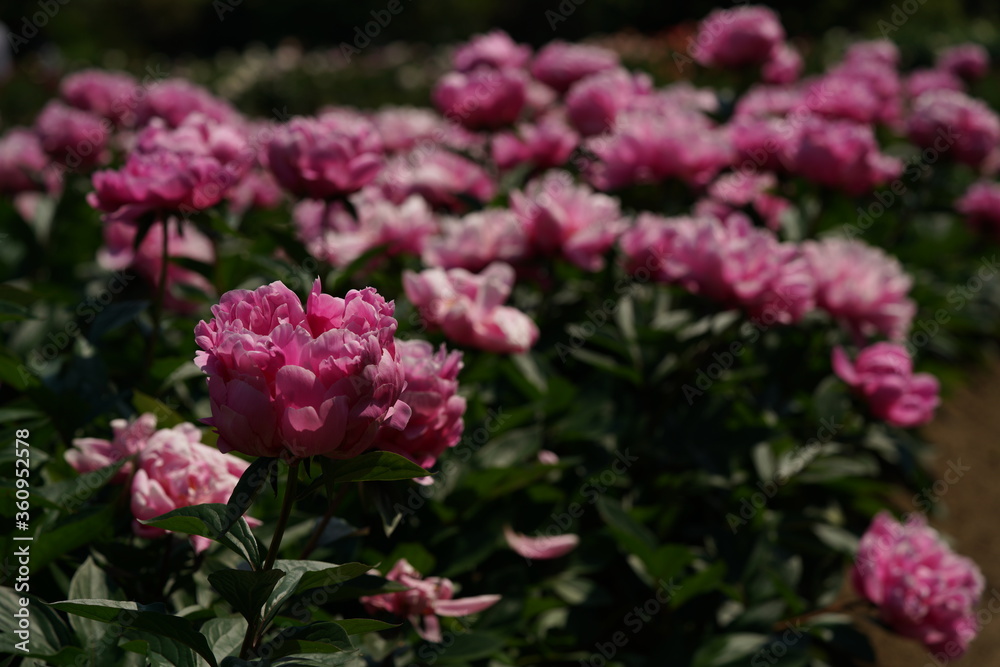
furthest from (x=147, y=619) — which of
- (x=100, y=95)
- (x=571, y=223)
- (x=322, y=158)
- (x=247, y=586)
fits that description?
(x=100, y=95)

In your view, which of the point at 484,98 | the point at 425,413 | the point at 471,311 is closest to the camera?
the point at 425,413

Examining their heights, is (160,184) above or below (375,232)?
Answer: above

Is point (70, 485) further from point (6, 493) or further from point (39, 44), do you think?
point (39, 44)

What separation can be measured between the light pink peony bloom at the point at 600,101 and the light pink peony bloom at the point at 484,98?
0.23 metres

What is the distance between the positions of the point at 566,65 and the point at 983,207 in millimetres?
2040

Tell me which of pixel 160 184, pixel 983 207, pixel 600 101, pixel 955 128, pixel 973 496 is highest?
pixel 160 184

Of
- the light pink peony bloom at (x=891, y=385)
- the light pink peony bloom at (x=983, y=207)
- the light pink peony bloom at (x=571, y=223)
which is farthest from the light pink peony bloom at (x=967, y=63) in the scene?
the light pink peony bloom at (x=571, y=223)

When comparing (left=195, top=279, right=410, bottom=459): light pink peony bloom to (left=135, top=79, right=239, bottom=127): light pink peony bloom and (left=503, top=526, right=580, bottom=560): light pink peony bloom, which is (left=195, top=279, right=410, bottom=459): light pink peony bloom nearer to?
(left=503, top=526, right=580, bottom=560): light pink peony bloom

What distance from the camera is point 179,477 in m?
1.31

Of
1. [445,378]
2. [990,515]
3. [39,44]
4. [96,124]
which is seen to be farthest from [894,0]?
[39,44]

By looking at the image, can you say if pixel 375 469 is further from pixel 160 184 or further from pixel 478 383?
pixel 478 383

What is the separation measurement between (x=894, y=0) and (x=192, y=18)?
55.3 ft

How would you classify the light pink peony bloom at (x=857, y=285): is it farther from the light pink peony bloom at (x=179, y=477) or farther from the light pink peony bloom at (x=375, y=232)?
the light pink peony bloom at (x=179, y=477)

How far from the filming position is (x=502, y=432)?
6.90 ft
